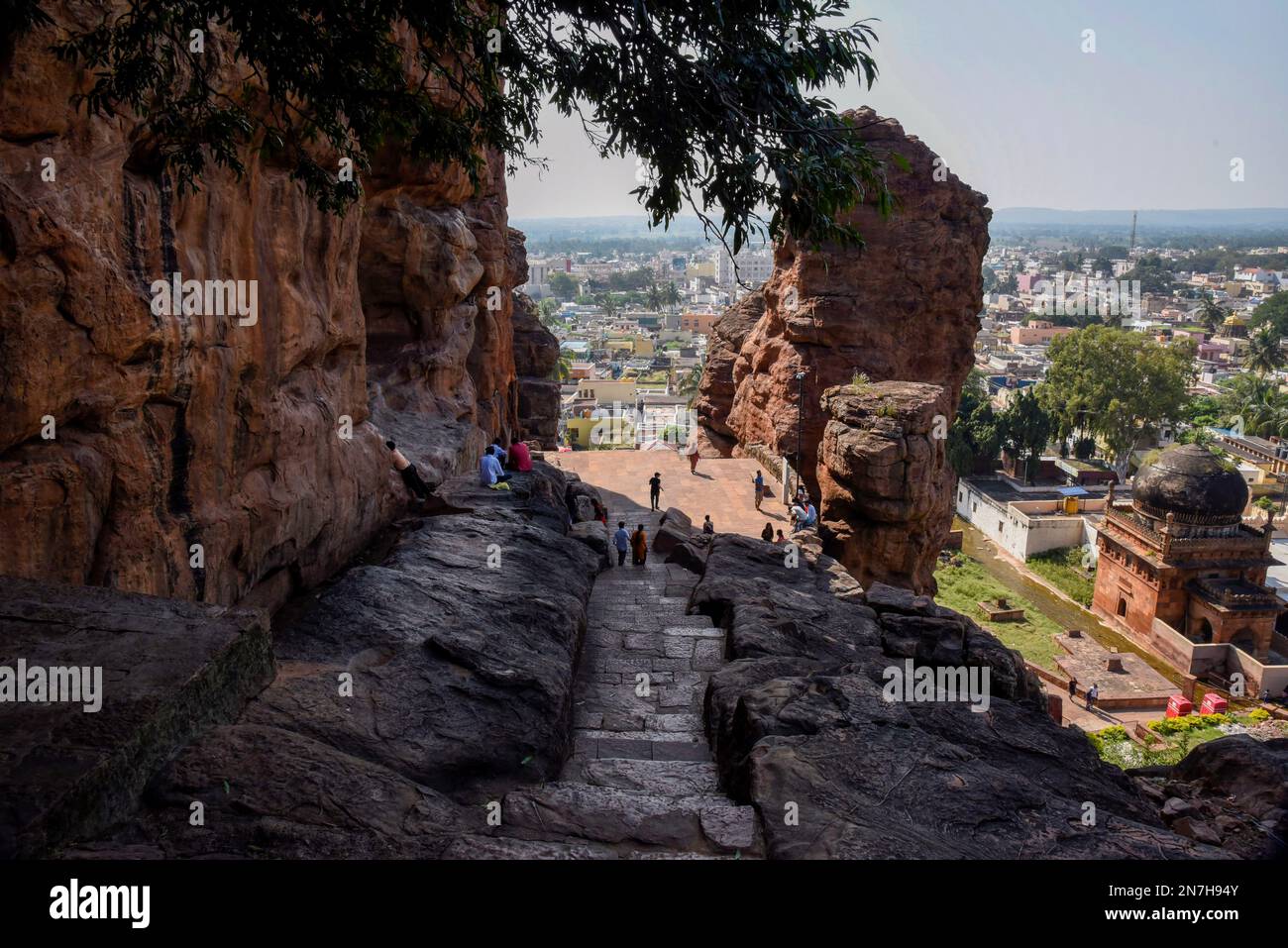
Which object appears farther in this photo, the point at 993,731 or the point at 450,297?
the point at 450,297

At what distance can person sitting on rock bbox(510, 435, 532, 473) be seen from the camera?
1247 centimetres

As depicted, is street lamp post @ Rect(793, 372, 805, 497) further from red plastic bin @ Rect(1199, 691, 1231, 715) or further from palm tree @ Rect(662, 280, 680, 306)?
palm tree @ Rect(662, 280, 680, 306)

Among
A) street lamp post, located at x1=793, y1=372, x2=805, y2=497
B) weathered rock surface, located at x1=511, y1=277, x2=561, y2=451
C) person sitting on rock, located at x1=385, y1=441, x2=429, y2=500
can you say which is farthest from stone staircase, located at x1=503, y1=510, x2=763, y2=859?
weathered rock surface, located at x1=511, y1=277, x2=561, y2=451

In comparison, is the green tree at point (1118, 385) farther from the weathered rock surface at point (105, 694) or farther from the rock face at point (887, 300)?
the weathered rock surface at point (105, 694)

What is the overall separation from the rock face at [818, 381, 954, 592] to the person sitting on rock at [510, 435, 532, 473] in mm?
7795

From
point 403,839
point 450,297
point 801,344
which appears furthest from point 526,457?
point 801,344

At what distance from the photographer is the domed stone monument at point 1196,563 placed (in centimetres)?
2773

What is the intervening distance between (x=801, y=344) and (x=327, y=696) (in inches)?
917

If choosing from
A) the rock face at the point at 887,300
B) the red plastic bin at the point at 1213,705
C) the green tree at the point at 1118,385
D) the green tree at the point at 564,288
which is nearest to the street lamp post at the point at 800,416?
the rock face at the point at 887,300

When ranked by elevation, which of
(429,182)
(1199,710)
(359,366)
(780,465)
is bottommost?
(1199,710)

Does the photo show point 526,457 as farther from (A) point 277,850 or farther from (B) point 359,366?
(A) point 277,850

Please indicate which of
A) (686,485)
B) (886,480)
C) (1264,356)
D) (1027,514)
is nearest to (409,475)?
(886,480)

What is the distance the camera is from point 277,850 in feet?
11.8

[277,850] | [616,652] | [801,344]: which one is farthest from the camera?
[801,344]
